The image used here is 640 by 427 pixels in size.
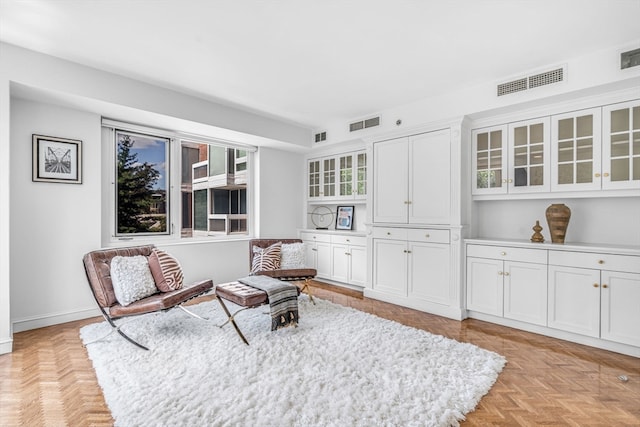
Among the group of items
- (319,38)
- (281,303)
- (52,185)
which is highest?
(319,38)

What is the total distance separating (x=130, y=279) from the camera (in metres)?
3.03

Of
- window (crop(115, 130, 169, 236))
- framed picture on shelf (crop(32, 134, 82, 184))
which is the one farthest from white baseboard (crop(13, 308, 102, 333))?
framed picture on shelf (crop(32, 134, 82, 184))

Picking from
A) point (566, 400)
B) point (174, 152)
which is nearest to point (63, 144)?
point (174, 152)

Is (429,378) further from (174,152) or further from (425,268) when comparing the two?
(174,152)

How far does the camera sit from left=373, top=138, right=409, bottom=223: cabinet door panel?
4375 mm

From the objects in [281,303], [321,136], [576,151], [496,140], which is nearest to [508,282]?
[576,151]

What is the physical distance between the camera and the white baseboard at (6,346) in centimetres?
278

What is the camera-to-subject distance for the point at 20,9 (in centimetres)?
236

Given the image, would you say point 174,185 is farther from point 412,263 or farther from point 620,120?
point 620,120

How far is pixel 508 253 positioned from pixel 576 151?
3.97 feet

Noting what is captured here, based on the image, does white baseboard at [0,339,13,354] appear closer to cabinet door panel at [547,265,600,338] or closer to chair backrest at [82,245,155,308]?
chair backrest at [82,245,155,308]

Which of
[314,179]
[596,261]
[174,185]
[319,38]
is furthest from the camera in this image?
[314,179]

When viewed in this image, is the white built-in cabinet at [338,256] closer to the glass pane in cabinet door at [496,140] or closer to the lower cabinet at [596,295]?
the glass pane in cabinet door at [496,140]

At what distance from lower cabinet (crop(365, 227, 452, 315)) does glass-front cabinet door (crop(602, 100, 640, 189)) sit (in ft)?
5.29
